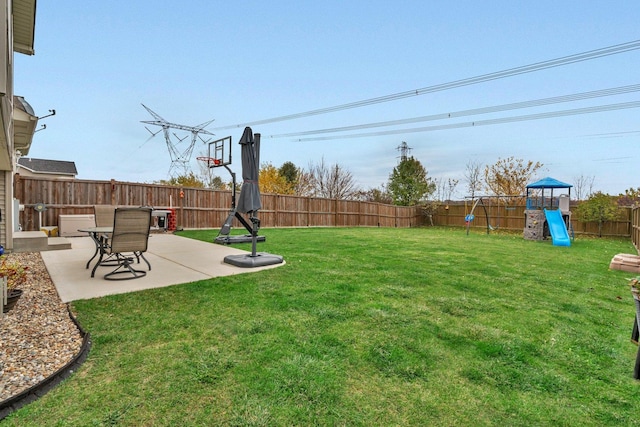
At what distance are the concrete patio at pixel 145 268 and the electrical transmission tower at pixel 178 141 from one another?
17.4 meters

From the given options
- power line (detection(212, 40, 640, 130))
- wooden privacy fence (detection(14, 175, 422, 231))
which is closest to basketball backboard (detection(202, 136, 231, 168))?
wooden privacy fence (detection(14, 175, 422, 231))

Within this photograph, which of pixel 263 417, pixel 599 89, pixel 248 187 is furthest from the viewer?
pixel 599 89

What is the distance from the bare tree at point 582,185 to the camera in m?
24.9

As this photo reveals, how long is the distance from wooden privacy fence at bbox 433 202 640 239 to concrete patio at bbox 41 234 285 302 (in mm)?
13068

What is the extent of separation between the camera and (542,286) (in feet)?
14.5

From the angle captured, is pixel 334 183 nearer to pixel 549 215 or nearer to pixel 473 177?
pixel 473 177

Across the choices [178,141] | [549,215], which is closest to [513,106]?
[549,215]

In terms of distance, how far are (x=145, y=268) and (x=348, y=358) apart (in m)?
4.08

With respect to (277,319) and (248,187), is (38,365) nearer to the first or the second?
(277,319)

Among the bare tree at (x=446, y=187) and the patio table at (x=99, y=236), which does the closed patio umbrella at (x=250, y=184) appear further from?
the bare tree at (x=446, y=187)

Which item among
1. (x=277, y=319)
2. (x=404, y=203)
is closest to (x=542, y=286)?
(x=277, y=319)

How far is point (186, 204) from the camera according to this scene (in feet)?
41.4

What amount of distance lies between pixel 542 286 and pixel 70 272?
692 cm

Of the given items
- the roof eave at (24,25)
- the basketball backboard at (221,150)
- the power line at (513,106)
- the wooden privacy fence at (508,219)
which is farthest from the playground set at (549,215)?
the roof eave at (24,25)
